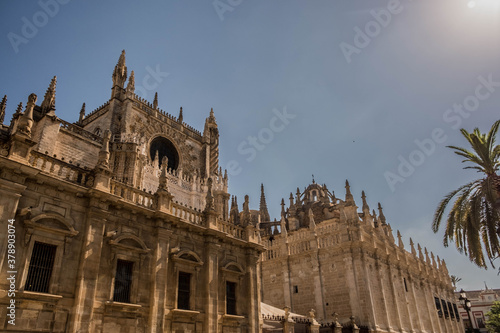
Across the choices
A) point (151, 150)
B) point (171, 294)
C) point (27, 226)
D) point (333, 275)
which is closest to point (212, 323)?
point (171, 294)

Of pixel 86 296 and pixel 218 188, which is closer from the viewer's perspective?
pixel 86 296

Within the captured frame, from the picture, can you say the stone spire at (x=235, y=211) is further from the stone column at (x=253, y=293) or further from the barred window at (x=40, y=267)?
the barred window at (x=40, y=267)

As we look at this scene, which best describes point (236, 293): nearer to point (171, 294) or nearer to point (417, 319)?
point (171, 294)

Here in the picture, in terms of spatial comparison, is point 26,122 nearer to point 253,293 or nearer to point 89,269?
point 89,269

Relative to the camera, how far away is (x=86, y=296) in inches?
460

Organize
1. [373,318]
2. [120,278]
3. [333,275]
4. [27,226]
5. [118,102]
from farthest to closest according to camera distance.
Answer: [118,102] → [333,275] → [373,318] → [120,278] → [27,226]

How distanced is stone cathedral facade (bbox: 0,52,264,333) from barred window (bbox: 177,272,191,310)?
0.04 meters

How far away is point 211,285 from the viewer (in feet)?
52.5

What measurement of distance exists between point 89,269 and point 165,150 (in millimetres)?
24651

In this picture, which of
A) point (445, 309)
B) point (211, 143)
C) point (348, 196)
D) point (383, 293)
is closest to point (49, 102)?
point (211, 143)

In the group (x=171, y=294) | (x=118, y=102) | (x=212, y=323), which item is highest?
(x=118, y=102)

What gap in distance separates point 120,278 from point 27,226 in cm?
377

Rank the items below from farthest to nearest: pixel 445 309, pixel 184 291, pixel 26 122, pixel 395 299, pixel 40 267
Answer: pixel 445 309, pixel 395 299, pixel 184 291, pixel 26 122, pixel 40 267

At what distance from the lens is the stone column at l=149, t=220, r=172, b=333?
13.5m
